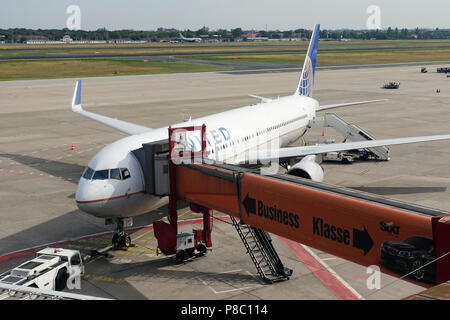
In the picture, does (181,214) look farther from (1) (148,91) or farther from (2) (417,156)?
(1) (148,91)

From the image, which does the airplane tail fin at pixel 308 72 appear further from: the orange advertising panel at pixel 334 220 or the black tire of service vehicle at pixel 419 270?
the black tire of service vehicle at pixel 419 270

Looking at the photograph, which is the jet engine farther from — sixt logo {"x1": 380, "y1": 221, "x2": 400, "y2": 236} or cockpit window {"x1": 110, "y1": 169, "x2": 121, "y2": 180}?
sixt logo {"x1": 380, "y1": 221, "x2": 400, "y2": 236}

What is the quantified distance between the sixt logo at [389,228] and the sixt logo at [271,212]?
3243 millimetres

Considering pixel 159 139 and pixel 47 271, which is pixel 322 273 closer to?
pixel 159 139

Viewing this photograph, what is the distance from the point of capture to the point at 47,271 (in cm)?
2080

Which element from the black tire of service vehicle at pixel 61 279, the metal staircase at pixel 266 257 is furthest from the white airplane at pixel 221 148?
the metal staircase at pixel 266 257

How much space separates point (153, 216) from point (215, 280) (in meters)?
9.81

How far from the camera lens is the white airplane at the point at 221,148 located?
24.3m

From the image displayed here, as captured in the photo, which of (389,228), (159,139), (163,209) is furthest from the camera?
(163,209)

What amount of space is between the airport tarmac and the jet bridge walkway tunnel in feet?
13.7

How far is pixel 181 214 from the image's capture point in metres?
31.6

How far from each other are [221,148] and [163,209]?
5371 millimetres

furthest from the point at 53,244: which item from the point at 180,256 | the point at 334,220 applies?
the point at 334,220
